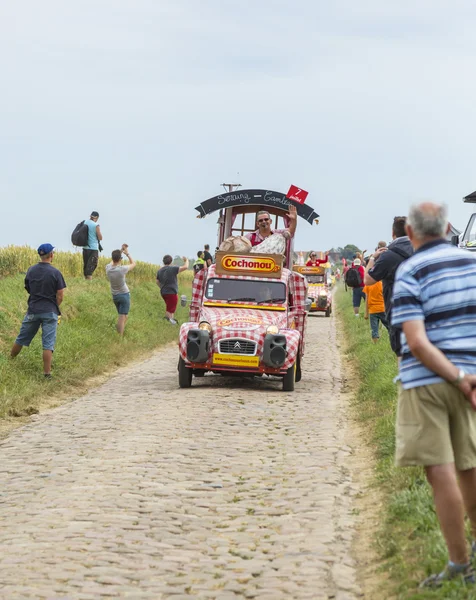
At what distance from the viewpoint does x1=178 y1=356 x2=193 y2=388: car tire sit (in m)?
16.5

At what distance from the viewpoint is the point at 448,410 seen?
581cm

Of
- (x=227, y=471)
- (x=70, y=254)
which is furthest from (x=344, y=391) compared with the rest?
(x=70, y=254)

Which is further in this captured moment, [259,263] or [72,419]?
[259,263]

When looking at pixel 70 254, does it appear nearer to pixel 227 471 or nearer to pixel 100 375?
pixel 100 375

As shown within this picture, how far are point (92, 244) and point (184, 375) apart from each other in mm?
13668

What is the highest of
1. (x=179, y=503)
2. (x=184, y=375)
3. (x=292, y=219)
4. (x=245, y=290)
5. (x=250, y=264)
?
(x=292, y=219)

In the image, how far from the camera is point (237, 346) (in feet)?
53.9

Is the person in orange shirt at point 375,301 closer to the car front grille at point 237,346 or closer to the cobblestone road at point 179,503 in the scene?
the car front grille at point 237,346

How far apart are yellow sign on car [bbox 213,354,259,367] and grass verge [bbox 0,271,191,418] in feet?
7.72

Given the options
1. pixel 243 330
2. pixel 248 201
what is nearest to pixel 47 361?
pixel 243 330

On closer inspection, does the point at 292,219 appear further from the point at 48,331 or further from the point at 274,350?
the point at 48,331

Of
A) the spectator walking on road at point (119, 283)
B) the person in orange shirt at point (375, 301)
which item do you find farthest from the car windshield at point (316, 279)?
the person in orange shirt at point (375, 301)

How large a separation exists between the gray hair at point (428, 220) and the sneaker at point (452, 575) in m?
1.84

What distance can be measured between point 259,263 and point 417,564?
1172 centimetres
